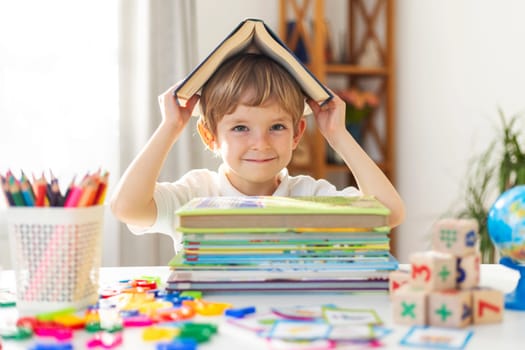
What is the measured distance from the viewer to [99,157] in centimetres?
286

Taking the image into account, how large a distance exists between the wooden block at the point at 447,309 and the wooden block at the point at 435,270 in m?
0.01

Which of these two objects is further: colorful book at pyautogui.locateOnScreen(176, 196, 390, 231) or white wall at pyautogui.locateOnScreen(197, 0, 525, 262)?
white wall at pyautogui.locateOnScreen(197, 0, 525, 262)

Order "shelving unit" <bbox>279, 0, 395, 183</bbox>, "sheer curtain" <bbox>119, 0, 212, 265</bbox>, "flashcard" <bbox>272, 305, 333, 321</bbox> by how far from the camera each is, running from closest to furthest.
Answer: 1. "flashcard" <bbox>272, 305, 333, 321</bbox>
2. "sheer curtain" <bbox>119, 0, 212, 265</bbox>
3. "shelving unit" <bbox>279, 0, 395, 183</bbox>

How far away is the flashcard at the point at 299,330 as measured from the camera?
2.23ft

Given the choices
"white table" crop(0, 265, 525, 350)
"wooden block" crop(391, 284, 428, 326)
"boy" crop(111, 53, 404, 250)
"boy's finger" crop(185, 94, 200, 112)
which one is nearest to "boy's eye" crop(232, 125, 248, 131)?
"boy" crop(111, 53, 404, 250)

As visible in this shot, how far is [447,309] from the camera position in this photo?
2.35 feet

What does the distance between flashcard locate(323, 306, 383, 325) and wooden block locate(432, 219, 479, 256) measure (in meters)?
0.10

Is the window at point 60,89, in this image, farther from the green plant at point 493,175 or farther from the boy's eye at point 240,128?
the boy's eye at point 240,128

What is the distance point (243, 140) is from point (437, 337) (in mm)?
712

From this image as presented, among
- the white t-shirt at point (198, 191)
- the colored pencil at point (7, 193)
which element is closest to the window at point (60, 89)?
the white t-shirt at point (198, 191)

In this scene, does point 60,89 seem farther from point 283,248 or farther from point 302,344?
point 302,344

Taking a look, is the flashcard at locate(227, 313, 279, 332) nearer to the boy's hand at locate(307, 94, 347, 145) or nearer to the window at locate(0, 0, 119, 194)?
the boy's hand at locate(307, 94, 347, 145)

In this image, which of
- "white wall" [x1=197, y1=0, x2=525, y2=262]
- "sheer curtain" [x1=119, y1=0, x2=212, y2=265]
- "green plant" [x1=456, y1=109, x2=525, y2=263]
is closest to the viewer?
"green plant" [x1=456, y1=109, x2=525, y2=263]

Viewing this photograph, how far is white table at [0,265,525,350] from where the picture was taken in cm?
67
